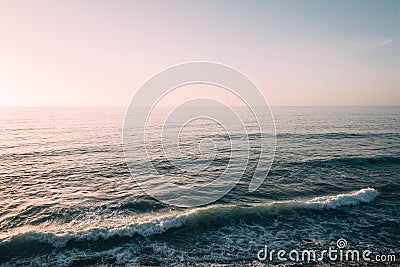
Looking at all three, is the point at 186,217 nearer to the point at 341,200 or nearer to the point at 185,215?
the point at 185,215

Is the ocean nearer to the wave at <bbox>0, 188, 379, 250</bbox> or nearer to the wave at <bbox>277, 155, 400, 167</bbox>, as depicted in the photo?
the wave at <bbox>0, 188, 379, 250</bbox>

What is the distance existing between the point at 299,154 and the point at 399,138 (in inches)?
978

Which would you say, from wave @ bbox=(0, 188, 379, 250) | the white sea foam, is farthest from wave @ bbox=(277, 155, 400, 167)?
the white sea foam

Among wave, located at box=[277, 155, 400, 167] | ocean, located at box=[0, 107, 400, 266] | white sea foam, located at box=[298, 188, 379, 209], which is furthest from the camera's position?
wave, located at box=[277, 155, 400, 167]

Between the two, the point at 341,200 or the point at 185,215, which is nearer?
the point at 185,215

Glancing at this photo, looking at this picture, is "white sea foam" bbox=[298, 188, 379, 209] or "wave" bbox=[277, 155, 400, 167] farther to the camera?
"wave" bbox=[277, 155, 400, 167]

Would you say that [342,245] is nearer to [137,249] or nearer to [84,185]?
[137,249]

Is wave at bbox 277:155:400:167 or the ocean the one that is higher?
wave at bbox 277:155:400:167

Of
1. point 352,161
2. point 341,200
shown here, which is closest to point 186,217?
point 341,200

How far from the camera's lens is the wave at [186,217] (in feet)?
41.2

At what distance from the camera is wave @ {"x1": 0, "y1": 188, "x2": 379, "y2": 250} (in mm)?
12570

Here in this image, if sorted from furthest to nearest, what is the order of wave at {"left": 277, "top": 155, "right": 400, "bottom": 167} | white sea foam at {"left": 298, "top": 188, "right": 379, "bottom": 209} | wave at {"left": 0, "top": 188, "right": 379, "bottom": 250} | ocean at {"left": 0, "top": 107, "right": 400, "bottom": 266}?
wave at {"left": 277, "top": 155, "right": 400, "bottom": 167} → white sea foam at {"left": 298, "top": 188, "right": 379, "bottom": 209} → wave at {"left": 0, "top": 188, "right": 379, "bottom": 250} → ocean at {"left": 0, "top": 107, "right": 400, "bottom": 266}

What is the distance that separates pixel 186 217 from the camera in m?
14.7

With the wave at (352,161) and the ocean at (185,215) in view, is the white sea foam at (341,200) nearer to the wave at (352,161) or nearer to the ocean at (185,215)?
the ocean at (185,215)
